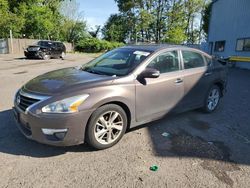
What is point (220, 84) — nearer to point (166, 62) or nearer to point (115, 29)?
point (166, 62)

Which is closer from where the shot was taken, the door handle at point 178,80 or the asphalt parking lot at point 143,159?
the asphalt parking lot at point 143,159

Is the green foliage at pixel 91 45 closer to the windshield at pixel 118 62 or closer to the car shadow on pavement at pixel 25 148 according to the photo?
the windshield at pixel 118 62

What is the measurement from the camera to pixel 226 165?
3.42m

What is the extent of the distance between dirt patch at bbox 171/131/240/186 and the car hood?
160 centimetres

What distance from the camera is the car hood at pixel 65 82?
3.49 metres

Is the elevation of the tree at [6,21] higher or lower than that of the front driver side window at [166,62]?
higher

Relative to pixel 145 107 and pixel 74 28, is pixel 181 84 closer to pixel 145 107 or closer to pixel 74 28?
pixel 145 107

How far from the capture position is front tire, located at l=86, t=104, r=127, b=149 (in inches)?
139

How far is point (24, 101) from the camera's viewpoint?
3.56 meters

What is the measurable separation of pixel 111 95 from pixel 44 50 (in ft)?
60.7

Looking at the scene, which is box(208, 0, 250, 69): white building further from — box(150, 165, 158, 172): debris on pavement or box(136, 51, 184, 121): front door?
box(150, 165, 158, 172): debris on pavement

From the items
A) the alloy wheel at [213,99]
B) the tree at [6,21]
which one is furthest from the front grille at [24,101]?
the tree at [6,21]

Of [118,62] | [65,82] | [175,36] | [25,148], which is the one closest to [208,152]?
[118,62]

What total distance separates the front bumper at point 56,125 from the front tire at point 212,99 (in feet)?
10.7
